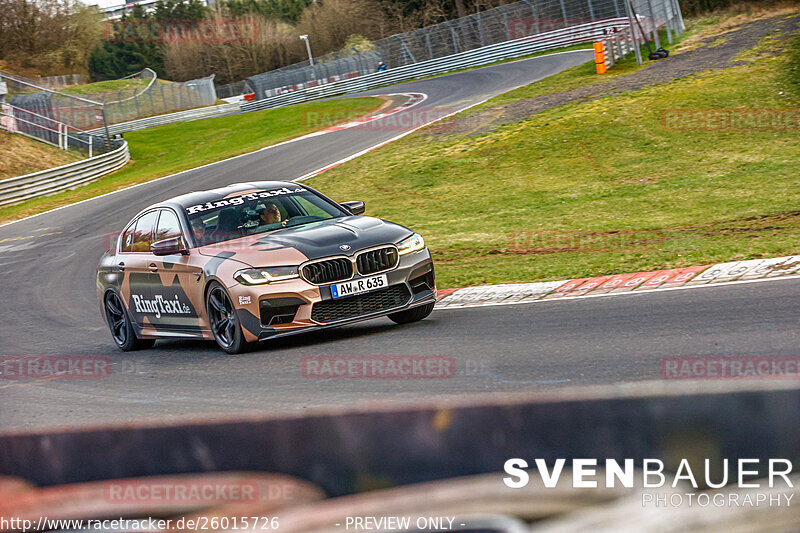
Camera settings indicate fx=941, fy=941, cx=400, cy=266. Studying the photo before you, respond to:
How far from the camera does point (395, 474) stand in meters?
3.90

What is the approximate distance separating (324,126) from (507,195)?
20.9m

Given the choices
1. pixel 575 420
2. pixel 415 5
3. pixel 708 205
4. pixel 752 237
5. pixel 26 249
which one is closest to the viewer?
pixel 575 420

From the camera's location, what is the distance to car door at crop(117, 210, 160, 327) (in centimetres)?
998

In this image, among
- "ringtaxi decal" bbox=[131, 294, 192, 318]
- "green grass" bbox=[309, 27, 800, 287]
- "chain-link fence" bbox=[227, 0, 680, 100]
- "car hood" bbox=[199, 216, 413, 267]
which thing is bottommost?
"green grass" bbox=[309, 27, 800, 287]

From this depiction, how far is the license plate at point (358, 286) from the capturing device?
838cm

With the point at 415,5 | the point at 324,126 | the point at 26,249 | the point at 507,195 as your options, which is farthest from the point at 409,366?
the point at 415,5

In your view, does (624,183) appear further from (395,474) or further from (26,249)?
(395,474)

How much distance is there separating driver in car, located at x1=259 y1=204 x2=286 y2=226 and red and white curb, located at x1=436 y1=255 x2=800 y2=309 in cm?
217

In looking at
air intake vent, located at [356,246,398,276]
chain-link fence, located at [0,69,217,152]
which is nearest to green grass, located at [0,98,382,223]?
chain-link fence, located at [0,69,217,152]

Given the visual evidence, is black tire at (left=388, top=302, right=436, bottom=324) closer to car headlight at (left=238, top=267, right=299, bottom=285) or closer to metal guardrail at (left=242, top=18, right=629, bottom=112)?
car headlight at (left=238, top=267, right=299, bottom=285)

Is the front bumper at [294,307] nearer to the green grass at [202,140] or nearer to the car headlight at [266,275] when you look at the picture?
the car headlight at [266,275]

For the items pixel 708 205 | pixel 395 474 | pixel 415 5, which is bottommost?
pixel 708 205

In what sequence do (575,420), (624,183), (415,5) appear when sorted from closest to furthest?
(575,420), (624,183), (415,5)

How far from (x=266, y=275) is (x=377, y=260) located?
3.36 feet
